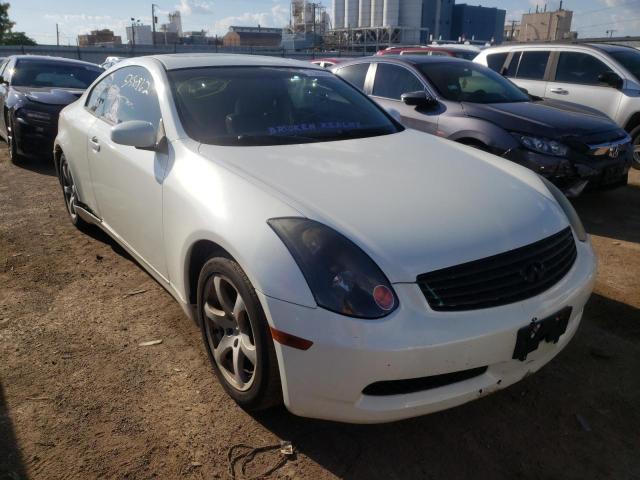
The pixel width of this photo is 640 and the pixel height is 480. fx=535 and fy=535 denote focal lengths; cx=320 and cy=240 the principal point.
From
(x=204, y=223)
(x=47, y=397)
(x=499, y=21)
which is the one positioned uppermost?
(x=499, y=21)

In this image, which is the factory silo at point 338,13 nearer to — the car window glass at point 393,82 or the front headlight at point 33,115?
the front headlight at point 33,115

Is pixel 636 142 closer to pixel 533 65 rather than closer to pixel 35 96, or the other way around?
pixel 533 65

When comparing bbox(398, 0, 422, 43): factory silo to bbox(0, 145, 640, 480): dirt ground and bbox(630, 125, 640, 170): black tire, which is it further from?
bbox(0, 145, 640, 480): dirt ground

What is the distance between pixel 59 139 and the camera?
4531 millimetres

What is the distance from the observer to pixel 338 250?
1985mm

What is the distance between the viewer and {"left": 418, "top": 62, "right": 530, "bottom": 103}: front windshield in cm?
578

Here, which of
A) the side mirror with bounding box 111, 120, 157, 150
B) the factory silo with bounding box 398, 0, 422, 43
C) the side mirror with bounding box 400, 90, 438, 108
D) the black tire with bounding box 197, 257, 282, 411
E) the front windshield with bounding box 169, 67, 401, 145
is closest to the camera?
the black tire with bounding box 197, 257, 282, 411

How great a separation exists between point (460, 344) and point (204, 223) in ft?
3.89

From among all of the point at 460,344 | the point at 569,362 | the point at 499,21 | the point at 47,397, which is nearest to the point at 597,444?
the point at 569,362

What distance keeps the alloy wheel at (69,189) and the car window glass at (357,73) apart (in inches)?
141

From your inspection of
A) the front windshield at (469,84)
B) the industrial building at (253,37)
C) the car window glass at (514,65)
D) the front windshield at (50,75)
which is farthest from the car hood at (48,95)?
the industrial building at (253,37)

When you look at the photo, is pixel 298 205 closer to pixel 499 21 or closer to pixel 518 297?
pixel 518 297

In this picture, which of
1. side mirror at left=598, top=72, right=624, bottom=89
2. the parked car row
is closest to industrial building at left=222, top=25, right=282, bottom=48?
side mirror at left=598, top=72, right=624, bottom=89

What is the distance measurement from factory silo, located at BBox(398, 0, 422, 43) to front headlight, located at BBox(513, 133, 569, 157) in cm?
8951
